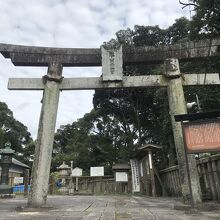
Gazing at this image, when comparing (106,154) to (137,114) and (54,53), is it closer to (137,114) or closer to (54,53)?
(137,114)

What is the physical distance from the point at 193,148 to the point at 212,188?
9.40 ft

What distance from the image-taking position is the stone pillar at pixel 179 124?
739 cm

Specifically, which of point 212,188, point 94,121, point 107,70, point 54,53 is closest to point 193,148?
point 212,188

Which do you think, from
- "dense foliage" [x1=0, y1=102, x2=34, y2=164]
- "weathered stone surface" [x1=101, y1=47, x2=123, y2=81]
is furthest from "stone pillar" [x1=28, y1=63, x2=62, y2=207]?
"dense foliage" [x1=0, y1=102, x2=34, y2=164]

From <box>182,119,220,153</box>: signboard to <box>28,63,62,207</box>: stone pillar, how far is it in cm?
393

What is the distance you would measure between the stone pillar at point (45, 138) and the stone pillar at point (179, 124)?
11.7ft

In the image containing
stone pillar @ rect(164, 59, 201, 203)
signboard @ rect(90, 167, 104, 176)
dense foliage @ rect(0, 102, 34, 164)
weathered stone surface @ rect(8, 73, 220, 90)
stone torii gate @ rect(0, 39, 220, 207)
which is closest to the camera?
stone pillar @ rect(164, 59, 201, 203)

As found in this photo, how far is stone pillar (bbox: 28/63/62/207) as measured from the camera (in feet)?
24.4

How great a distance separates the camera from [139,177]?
19.5m

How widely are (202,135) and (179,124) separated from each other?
1.46 meters

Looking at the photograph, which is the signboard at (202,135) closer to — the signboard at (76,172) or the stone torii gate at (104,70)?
the stone torii gate at (104,70)

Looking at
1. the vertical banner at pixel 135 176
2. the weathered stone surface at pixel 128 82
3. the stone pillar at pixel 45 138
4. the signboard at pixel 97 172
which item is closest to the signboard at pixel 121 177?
the vertical banner at pixel 135 176

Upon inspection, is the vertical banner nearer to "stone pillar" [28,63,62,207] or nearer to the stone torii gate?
the stone torii gate

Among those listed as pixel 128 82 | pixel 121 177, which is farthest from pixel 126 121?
pixel 128 82
